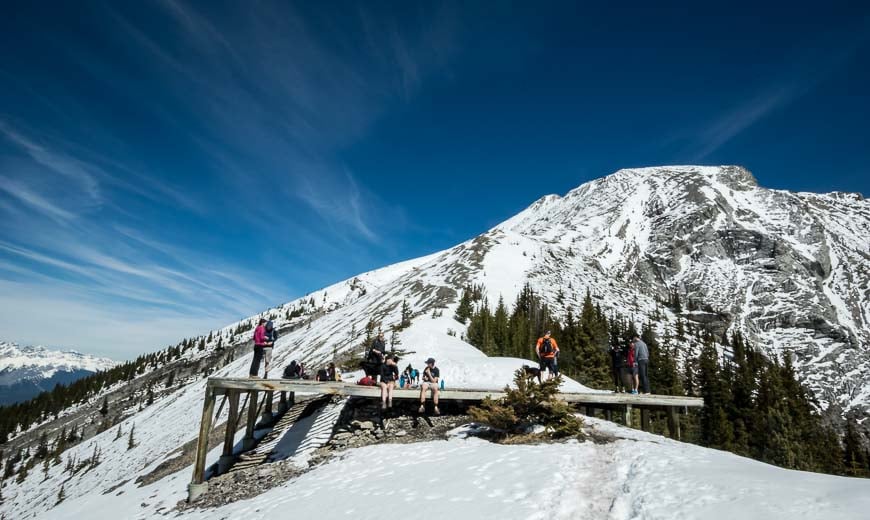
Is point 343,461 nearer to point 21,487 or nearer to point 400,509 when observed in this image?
point 400,509

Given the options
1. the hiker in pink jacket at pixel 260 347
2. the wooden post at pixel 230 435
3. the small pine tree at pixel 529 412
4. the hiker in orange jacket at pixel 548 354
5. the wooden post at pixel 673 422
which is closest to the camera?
the small pine tree at pixel 529 412

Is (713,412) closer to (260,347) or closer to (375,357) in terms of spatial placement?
(375,357)

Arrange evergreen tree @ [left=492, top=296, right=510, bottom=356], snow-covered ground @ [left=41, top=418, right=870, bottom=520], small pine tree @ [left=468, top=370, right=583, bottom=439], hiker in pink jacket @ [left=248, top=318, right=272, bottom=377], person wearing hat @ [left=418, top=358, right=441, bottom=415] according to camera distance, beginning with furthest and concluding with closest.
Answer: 1. evergreen tree @ [left=492, top=296, right=510, bottom=356]
2. hiker in pink jacket @ [left=248, top=318, right=272, bottom=377]
3. person wearing hat @ [left=418, top=358, right=441, bottom=415]
4. small pine tree @ [left=468, top=370, right=583, bottom=439]
5. snow-covered ground @ [left=41, top=418, right=870, bottom=520]

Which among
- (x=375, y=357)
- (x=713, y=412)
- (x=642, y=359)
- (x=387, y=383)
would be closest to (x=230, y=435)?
(x=375, y=357)

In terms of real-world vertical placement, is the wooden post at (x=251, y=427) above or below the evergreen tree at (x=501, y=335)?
below

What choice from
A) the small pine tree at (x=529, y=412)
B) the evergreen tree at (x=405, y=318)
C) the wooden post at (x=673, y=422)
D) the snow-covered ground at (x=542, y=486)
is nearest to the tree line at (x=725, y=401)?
the evergreen tree at (x=405, y=318)

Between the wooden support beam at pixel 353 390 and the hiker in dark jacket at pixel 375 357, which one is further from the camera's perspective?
the hiker in dark jacket at pixel 375 357

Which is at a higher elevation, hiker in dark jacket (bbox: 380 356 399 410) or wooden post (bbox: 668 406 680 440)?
hiker in dark jacket (bbox: 380 356 399 410)

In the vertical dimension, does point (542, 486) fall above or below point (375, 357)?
below

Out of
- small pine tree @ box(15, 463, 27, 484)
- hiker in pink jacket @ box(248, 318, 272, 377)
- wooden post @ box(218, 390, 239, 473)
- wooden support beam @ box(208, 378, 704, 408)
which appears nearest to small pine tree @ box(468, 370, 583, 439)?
wooden support beam @ box(208, 378, 704, 408)

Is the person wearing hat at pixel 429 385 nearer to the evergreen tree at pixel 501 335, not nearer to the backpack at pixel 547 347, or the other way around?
the backpack at pixel 547 347

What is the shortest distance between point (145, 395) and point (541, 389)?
179 meters

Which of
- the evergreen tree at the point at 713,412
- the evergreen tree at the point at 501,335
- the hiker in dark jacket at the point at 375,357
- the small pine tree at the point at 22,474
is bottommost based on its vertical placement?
the small pine tree at the point at 22,474

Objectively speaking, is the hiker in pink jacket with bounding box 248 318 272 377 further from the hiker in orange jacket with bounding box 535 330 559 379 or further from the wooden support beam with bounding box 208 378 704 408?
the hiker in orange jacket with bounding box 535 330 559 379
